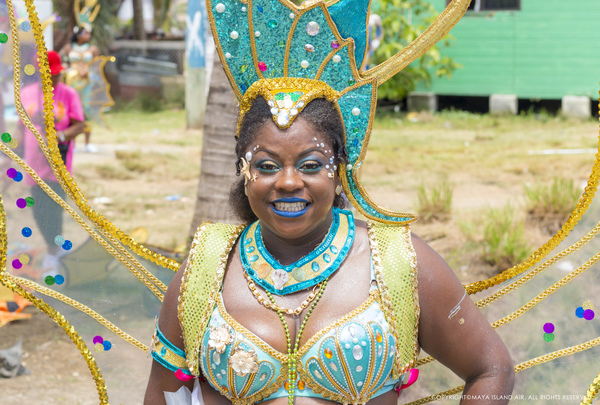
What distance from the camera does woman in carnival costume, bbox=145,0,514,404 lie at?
2.07 meters

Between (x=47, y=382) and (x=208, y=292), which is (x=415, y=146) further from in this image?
(x=208, y=292)

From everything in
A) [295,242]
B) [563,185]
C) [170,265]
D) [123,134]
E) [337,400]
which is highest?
[295,242]

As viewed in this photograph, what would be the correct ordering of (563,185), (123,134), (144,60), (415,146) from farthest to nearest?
(144,60) → (123,134) → (415,146) → (563,185)

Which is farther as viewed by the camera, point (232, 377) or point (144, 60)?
point (144, 60)

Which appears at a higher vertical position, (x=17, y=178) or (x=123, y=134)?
(x=17, y=178)

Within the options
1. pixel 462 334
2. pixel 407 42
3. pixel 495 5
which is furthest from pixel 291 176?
pixel 495 5

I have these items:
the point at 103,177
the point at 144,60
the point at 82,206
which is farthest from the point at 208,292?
the point at 144,60

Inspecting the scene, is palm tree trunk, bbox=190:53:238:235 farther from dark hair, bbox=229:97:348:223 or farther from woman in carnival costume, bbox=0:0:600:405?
dark hair, bbox=229:97:348:223

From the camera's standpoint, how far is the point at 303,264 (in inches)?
86.9

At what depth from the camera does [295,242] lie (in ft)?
7.35

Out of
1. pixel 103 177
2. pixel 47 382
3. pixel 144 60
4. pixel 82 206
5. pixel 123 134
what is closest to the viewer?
pixel 82 206

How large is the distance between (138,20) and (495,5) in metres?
11.7

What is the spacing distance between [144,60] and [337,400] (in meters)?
19.2

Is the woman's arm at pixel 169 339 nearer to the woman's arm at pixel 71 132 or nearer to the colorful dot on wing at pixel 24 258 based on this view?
the colorful dot on wing at pixel 24 258
